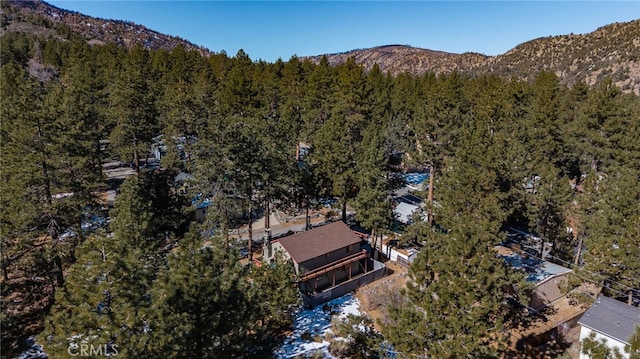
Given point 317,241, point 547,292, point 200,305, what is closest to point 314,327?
point 317,241

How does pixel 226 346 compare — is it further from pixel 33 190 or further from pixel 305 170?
pixel 305 170

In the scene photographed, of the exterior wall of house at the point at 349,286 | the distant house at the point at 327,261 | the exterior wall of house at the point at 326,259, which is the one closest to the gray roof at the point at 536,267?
the exterior wall of house at the point at 349,286

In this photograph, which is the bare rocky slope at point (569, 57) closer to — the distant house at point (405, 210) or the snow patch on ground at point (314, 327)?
the distant house at point (405, 210)

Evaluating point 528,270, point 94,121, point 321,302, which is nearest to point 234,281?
point 321,302

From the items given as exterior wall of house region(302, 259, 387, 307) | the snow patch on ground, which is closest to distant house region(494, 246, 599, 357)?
exterior wall of house region(302, 259, 387, 307)

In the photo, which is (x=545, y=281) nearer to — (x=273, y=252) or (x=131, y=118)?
(x=273, y=252)

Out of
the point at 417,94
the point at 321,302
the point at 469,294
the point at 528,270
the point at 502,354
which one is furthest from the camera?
the point at 417,94
